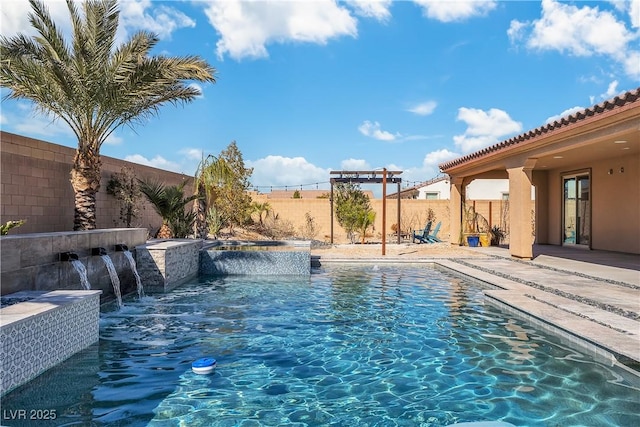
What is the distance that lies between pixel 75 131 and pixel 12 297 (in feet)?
18.5

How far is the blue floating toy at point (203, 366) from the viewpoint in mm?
4797

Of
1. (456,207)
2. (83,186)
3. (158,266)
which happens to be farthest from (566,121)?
(83,186)

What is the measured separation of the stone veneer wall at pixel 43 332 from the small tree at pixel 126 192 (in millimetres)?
7845

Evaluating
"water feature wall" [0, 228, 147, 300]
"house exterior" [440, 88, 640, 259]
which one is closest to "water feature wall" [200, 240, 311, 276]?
"water feature wall" [0, 228, 147, 300]

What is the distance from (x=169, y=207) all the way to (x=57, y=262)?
6.47 m

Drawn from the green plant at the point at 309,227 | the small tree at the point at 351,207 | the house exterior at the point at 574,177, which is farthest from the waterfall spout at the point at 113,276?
the green plant at the point at 309,227

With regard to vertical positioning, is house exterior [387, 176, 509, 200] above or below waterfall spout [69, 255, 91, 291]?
above

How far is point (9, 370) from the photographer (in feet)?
12.9

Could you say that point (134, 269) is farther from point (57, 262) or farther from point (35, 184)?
point (35, 184)

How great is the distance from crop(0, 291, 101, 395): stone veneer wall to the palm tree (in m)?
5.06

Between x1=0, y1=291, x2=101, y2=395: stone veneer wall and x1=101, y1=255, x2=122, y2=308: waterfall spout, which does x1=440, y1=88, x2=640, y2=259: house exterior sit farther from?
x1=101, y1=255, x2=122, y2=308: waterfall spout

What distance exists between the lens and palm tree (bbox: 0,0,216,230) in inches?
351

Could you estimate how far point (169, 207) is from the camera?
13.2 meters

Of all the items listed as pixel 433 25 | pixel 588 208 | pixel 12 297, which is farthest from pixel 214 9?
pixel 588 208
